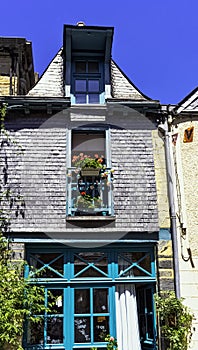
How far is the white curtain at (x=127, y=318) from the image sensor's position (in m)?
6.97

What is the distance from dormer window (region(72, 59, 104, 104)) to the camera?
8.75 meters

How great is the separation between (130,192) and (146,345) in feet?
9.57

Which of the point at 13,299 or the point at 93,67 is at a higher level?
the point at 93,67

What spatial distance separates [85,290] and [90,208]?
1.55m

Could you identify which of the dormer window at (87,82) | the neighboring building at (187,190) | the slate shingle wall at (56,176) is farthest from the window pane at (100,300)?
the dormer window at (87,82)

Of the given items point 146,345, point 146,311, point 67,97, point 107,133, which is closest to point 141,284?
point 146,311

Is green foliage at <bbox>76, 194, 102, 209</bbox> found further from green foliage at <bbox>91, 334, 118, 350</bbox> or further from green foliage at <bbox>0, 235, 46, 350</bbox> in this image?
green foliage at <bbox>91, 334, 118, 350</bbox>

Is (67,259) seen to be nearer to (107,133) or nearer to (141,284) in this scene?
(141,284)

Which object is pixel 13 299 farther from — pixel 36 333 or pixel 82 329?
pixel 82 329

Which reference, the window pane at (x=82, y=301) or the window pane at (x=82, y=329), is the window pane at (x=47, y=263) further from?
the window pane at (x=82, y=329)

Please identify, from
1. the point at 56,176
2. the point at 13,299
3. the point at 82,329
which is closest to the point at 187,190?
the point at 56,176

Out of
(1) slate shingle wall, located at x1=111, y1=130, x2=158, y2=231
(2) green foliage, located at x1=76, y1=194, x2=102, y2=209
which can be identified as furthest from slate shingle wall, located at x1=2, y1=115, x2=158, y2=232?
(2) green foliage, located at x1=76, y1=194, x2=102, y2=209

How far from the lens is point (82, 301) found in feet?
23.7

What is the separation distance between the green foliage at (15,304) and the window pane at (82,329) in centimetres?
71
